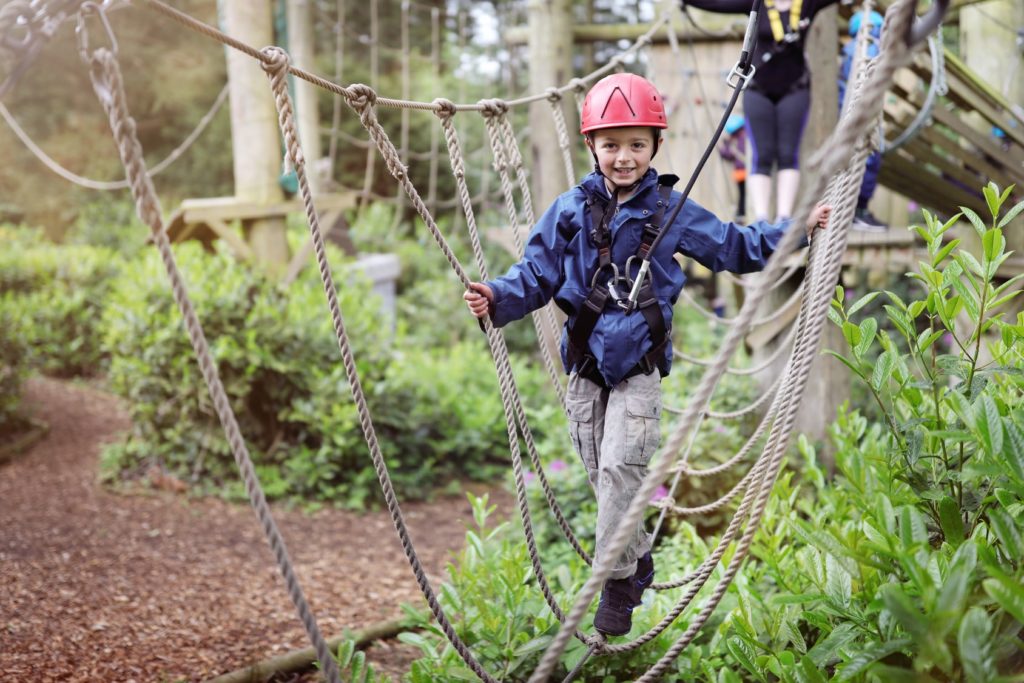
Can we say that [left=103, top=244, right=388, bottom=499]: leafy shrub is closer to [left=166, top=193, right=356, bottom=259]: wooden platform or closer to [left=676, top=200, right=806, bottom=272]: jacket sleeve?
[left=166, top=193, right=356, bottom=259]: wooden platform

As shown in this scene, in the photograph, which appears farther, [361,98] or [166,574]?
[166,574]

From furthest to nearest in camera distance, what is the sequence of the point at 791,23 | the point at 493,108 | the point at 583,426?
the point at 791,23 < the point at 493,108 < the point at 583,426

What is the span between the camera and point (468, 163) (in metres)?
10.4

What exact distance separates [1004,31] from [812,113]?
1420mm

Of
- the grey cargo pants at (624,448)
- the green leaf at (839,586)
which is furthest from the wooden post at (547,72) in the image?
the green leaf at (839,586)

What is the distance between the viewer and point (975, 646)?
1068 millimetres

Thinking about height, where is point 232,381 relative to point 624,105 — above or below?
below

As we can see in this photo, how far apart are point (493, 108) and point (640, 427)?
36.8 inches

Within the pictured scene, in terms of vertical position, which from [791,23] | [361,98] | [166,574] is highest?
[791,23]

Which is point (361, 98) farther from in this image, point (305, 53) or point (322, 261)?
point (305, 53)

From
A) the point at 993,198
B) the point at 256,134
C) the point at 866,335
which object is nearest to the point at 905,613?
the point at 866,335

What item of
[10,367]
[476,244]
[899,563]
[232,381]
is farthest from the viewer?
[10,367]

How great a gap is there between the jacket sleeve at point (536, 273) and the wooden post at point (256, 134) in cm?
340

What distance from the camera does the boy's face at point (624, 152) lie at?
6.15ft
